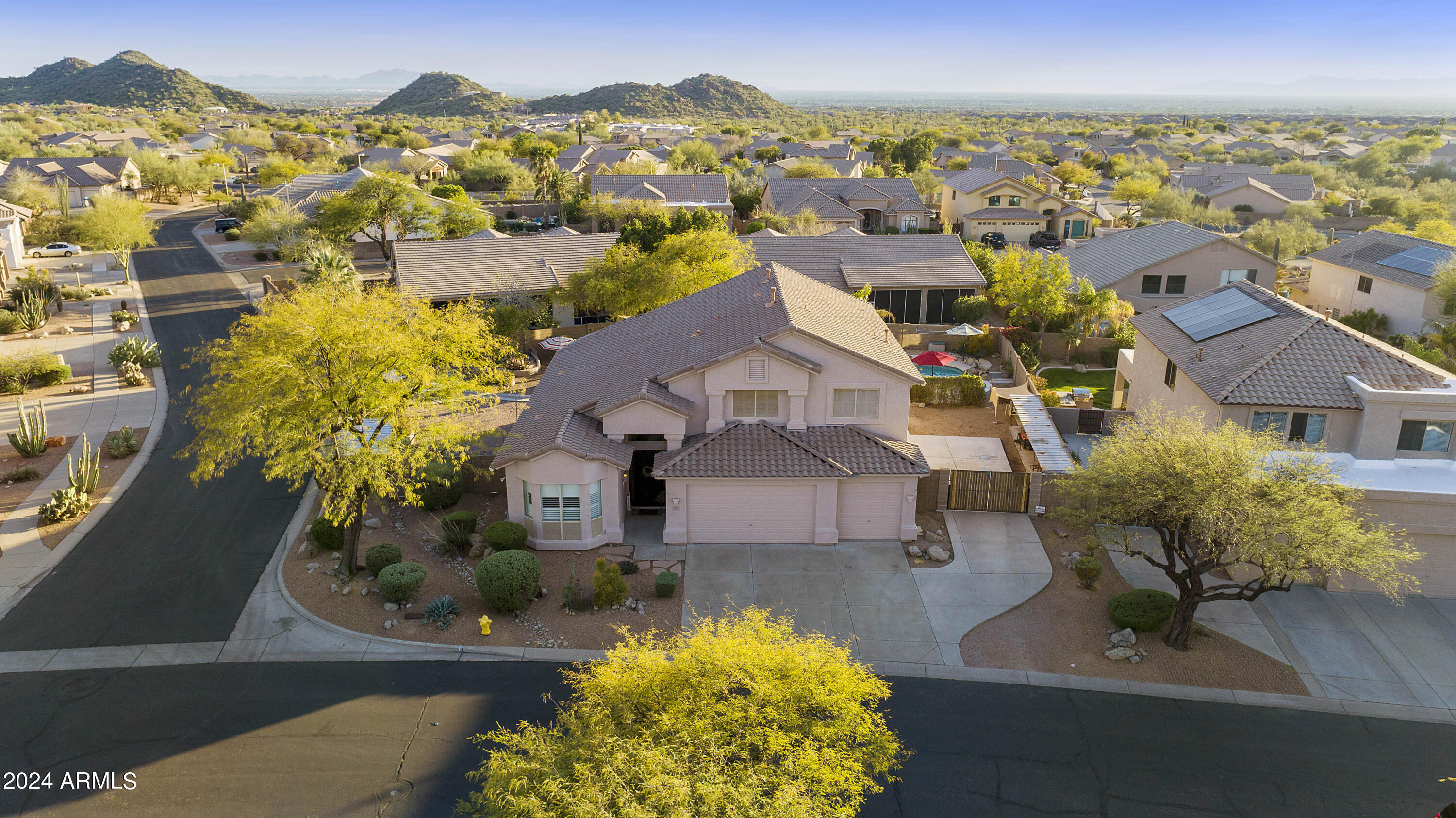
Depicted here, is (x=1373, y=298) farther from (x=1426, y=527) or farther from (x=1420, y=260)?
(x=1426, y=527)

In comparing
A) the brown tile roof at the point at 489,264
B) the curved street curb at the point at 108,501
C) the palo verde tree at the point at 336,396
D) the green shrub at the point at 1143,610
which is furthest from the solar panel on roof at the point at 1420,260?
the curved street curb at the point at 108,501

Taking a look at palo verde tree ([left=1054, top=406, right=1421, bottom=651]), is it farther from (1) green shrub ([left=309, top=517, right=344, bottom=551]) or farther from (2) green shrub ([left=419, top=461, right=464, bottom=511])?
(1) green shrub ([left=309, top=517, right=344, bottom=551])

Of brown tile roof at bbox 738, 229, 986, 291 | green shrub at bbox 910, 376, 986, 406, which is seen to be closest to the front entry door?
green shrub at bbox 910, 376, 986, 406

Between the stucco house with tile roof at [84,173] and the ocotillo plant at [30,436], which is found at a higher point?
the stucco house with tile roof at [84,173]

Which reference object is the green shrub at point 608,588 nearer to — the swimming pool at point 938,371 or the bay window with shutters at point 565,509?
the bay window with shutters at point 565,509

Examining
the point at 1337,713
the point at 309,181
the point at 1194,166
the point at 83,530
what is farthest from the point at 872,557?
the point at 1194,166

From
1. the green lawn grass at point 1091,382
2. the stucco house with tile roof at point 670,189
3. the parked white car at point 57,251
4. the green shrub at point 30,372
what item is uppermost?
the stucco house with tile roof at point 670,189
